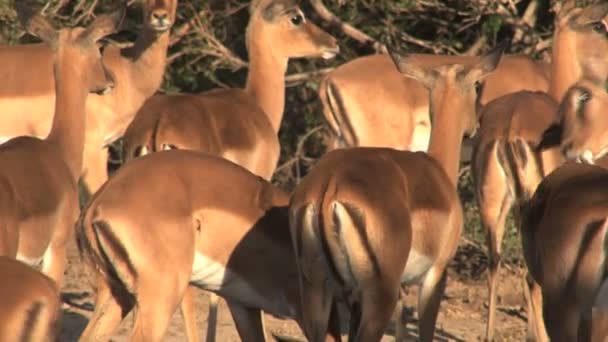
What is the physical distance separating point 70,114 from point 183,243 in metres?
1.99

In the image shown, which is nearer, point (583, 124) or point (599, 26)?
point (583, 124)

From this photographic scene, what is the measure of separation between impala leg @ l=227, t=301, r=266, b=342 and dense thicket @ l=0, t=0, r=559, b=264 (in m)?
4.48

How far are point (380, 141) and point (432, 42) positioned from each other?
1.24 metres

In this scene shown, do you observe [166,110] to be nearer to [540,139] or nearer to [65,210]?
[65,210]

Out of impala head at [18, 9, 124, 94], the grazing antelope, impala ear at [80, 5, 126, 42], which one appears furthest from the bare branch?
the grazing antelope

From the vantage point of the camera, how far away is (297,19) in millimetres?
11023

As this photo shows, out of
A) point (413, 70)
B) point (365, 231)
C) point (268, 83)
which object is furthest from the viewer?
point (268, 83)

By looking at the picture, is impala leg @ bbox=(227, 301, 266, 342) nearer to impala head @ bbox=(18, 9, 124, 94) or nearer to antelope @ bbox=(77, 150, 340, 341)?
antelope @ bbox=(77, 150, 340, 341)

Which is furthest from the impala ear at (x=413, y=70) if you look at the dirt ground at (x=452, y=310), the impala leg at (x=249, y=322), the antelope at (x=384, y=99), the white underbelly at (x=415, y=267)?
the antelope at (x=384, y=99)

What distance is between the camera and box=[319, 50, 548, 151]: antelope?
11.1m

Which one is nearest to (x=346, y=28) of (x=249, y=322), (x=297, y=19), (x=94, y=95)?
(x=297, y=19)

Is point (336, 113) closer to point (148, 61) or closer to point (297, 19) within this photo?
point (297, 19)

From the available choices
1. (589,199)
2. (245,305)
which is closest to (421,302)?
(245,305)

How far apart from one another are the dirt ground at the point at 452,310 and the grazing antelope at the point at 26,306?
3303mm
